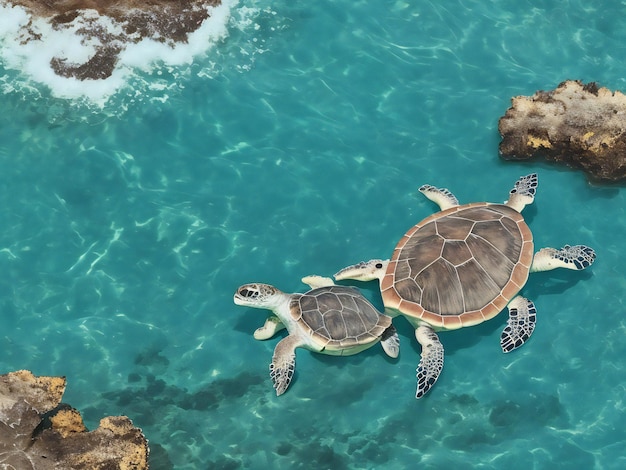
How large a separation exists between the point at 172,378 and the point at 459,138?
7.88 m

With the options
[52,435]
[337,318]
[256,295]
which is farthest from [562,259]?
[52,435]

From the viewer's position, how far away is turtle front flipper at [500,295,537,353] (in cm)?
1393

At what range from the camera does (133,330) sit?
14.3 m

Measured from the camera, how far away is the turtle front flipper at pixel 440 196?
50.7 feet

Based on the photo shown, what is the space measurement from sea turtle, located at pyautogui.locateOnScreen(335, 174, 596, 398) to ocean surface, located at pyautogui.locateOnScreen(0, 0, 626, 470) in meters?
0.50

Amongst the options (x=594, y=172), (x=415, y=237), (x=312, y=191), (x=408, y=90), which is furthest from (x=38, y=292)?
(x=594, y=172)

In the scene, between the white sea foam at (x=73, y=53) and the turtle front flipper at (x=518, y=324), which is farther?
the white sea foam at (x=73, y=53)

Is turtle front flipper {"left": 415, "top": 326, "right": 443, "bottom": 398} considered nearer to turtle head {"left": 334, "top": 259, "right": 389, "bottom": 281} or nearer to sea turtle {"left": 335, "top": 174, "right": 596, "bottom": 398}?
sea turtle {"left": 335, "top": 174, "right": 596, "bottom": 398}

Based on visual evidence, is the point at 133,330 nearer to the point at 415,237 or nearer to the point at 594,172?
the point at 415,237

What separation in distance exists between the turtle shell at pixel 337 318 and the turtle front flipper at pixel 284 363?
1.34 ft

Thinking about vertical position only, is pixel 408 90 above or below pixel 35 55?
below

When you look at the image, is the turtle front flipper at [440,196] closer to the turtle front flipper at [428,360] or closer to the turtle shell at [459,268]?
the turtle shell at [459,268]

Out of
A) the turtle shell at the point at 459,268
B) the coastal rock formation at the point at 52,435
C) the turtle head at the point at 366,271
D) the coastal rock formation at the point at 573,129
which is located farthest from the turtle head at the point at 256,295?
the coastal rock formation at the point at 573,129

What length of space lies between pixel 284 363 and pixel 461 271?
11.5ft
